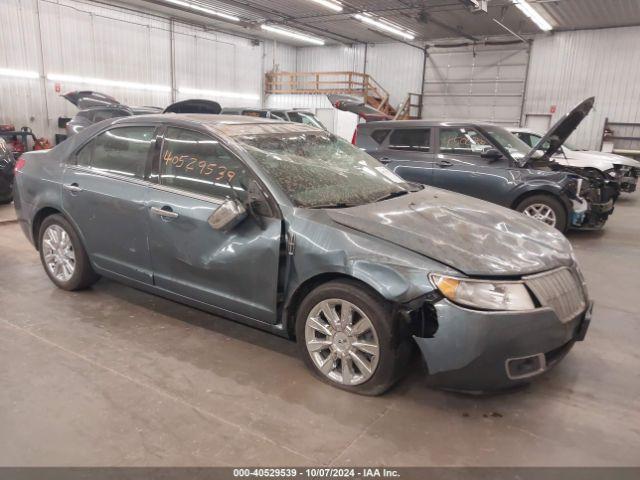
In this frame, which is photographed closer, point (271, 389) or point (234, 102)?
point (271, 389)

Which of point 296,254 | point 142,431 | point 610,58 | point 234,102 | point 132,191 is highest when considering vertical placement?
point 610,58

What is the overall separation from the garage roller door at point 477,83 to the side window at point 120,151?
1737 cm

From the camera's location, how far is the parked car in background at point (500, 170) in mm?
6262

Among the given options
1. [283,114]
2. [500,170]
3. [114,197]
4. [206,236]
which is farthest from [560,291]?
[283,114]

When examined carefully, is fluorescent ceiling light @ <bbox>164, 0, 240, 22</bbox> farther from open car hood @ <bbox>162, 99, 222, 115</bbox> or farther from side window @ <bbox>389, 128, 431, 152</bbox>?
side window @ <bbox>389, 128, 431, 152</bbox>

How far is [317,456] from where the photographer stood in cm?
221

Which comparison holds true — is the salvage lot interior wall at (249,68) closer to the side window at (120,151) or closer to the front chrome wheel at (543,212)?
the side window at (120,151)

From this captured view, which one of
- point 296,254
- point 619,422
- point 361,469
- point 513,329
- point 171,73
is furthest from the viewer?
point 171,73

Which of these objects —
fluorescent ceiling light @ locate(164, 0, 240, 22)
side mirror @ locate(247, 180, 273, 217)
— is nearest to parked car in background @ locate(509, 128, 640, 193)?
side mirror @ locate(247, 180, 273, 217)

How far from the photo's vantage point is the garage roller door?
18750 millimetres

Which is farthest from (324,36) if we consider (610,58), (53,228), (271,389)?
(271,389)

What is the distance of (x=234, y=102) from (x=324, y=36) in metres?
4.89

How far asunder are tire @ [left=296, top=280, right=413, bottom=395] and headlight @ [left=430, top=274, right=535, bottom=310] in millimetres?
312

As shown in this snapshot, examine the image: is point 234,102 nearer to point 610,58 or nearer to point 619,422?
point 610,58
